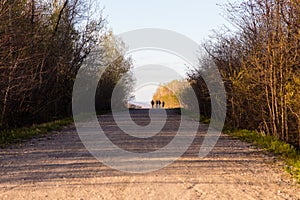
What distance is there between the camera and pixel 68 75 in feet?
96.6

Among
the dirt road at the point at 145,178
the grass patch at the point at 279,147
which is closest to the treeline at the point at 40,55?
the dirt road at the point at 145,178

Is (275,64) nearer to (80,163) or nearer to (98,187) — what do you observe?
(80,163)

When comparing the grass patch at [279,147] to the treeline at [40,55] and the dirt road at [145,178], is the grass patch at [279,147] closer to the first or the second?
the dirt road at [145,178]

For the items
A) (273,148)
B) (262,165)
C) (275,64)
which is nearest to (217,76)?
(275,64)

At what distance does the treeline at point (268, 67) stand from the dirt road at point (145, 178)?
2.60 m

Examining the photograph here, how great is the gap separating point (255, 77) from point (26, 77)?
8464 mm

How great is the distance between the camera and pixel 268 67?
44.9ft

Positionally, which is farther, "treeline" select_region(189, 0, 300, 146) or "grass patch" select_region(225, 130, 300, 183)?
"treeline" select_region(189, 0, 300, 146)

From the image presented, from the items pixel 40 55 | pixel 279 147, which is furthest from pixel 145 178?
pixel 40 55

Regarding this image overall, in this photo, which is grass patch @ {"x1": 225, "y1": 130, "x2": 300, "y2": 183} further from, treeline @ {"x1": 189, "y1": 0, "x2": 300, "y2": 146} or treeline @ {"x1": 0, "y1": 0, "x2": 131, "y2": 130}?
treeline @ {"x1": 0, "y1": 0, "x2": 131, "y2": 130}

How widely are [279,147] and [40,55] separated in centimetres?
1139

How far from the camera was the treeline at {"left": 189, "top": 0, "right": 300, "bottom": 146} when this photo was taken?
1227cm

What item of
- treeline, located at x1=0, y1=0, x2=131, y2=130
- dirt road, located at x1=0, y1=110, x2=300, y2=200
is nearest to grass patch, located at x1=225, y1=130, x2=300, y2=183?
dirt road, located at x1=0, y1=110, x2=300, y2=200

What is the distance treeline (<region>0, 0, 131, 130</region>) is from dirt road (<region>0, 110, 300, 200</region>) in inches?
216
